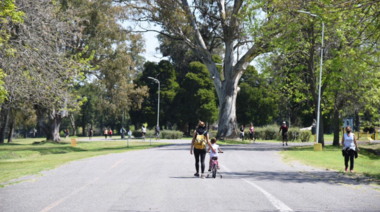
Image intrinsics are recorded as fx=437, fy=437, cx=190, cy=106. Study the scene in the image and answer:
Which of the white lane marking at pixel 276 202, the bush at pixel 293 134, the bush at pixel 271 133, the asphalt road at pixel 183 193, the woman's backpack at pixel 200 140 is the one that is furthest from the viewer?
the bush at pixel 271 133

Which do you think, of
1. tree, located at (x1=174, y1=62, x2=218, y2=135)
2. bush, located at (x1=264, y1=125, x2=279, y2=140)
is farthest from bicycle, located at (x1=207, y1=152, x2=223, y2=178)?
tree, located at (x1=174, y1=62, x2=218, y2=135)

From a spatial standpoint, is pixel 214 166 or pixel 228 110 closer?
pixel 214 166

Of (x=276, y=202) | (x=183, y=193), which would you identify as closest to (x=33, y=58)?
(x=183, y=193)

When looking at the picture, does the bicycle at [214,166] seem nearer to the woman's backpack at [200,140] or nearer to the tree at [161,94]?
the woman's backpack at [200,140]

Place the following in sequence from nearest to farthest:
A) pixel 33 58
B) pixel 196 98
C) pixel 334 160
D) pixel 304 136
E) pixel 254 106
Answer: pixel 33 58, pixel 334 160, pixel 304 136, pixel 196 98, pixel 254 106

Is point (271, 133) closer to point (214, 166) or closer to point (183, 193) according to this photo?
point (214, 166)

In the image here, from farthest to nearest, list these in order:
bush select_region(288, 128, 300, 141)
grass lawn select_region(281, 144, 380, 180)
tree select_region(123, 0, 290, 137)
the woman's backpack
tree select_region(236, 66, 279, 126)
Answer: tree select_region(236, 66, 279, 126) → bush select_region(288, 128, 300, 141) → tree select_region(123, 0, 290, 137) → grass lawn select_region(281, 144, 380, 180) → the woman's backpack

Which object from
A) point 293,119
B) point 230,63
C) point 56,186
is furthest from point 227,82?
point 293,119

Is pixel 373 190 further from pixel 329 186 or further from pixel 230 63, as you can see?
pixel 230 63

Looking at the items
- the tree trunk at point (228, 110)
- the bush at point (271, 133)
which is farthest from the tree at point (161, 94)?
the tree trunk at point (228, 110)

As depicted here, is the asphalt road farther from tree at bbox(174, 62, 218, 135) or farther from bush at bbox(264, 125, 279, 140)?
tree at bbox(174, 62, 218, 135)

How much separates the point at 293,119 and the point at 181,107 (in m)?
18.9

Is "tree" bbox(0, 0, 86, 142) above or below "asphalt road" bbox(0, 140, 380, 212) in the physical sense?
above

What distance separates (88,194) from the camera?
31.6 ft
